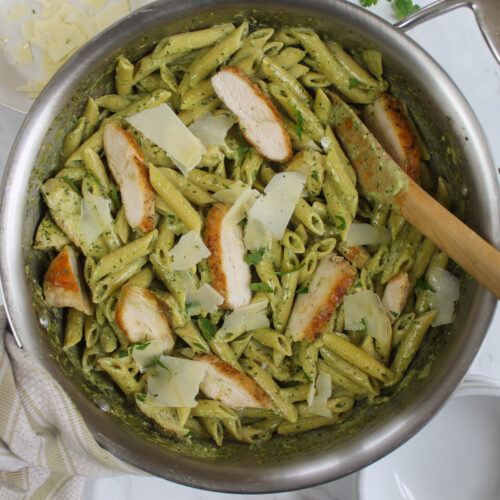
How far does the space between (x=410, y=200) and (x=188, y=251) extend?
671mm

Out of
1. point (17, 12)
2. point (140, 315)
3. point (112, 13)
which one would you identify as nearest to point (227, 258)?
point (140, 315)

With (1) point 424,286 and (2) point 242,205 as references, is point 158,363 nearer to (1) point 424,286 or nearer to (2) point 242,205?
(2) point 242,205

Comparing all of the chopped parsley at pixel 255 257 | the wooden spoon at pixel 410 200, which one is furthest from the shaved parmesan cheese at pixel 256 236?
the wooden spoon at pixel 410 200

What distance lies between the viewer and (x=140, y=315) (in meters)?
1.79

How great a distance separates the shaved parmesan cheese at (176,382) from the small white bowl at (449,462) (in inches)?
31.1

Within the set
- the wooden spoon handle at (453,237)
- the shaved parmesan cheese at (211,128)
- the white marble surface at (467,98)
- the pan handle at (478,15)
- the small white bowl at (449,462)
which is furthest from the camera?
the white marble surface at (467,98)

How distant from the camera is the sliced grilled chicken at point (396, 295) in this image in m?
1.88

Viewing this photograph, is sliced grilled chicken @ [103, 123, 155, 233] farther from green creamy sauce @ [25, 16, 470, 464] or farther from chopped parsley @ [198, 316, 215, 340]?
chopped parsley @ [198, 316, 215, 340]

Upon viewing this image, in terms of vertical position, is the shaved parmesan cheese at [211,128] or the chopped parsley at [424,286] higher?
the shaved parmesan cheese at [211,128]

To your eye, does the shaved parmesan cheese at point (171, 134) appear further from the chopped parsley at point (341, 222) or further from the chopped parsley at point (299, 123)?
the chopped parsley at point (341, 222)

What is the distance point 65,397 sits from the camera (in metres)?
1.71

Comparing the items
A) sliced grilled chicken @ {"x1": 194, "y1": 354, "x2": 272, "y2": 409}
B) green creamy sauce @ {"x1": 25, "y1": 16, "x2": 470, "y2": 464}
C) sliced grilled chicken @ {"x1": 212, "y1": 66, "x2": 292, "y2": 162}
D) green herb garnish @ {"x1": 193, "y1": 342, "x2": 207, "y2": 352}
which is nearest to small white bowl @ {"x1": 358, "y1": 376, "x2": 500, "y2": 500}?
green creamy sauce @ {"x1": 25, "y1": 16, "x2": 470, "y2": 464}

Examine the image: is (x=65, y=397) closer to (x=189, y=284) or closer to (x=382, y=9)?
(x=189, y=284)

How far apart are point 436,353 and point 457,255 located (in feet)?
1.18
